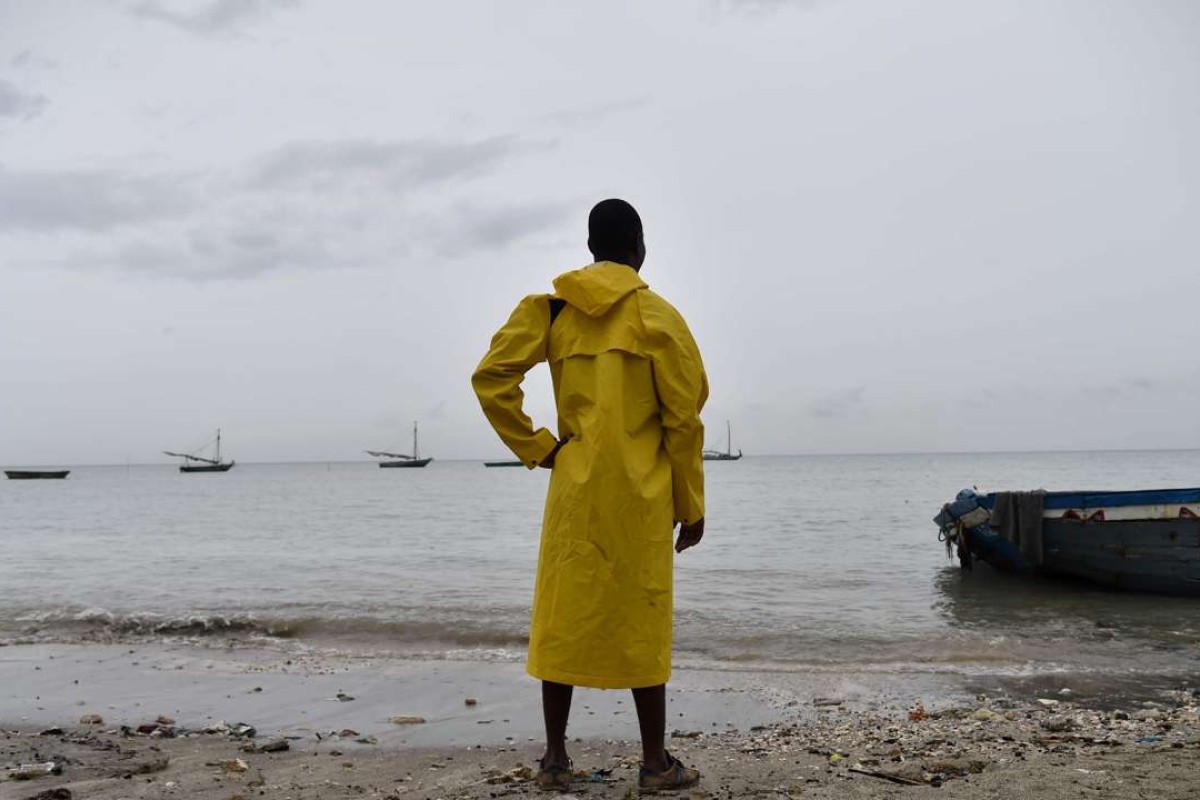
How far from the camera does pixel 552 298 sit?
3.40 metres

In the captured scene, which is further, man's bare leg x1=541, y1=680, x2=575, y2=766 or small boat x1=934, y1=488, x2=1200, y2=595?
small boat x1=934, y1=488, x2=1200, y2=595

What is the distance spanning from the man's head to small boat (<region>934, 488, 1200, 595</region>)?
10.5 m

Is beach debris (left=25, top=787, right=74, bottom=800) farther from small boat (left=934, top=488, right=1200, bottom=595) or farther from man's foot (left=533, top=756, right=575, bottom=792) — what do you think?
small boat (left=934, top=488, right=1200, bottom=595)

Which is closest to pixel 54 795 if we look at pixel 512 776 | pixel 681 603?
pixel 512 776

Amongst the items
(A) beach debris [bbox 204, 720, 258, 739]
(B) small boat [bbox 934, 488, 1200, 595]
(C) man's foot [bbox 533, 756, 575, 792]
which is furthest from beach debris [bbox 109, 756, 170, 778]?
(B) small boat [bbox 934, 488, 1200, 595]

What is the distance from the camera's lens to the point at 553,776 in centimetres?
345

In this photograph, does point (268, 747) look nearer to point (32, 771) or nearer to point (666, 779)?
point (32, 771)

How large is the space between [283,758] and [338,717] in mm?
1158

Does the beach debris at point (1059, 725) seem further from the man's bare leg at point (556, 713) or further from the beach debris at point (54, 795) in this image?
the beach debris at point (54, 795)

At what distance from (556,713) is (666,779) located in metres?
0.48

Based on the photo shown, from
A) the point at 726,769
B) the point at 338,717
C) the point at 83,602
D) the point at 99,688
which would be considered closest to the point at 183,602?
the point at 83,602

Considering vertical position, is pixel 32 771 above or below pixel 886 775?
below

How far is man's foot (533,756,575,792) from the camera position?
344 cm

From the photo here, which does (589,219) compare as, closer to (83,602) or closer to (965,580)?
(83,602)
